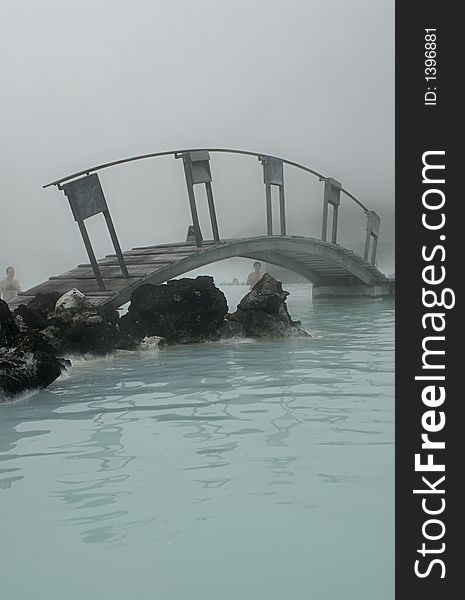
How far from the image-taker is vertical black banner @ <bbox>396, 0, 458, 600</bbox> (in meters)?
1.54

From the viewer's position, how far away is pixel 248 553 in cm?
150

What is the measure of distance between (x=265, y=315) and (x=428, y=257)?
12.7 ft

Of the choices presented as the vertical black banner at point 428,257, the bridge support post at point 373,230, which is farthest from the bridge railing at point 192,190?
the vertical black banner at point 428,257

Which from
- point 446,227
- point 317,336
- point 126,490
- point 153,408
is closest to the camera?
point 446,227

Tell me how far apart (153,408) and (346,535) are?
146 centimetres

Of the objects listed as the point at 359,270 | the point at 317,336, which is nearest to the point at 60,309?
the point at 317,336

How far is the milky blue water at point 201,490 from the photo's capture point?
4.63ft

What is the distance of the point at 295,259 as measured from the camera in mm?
9945

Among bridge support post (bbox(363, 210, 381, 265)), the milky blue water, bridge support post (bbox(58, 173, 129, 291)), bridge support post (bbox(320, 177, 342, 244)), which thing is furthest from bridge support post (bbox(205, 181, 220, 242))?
bridge support post (bbox(363, 210, 381, 265))

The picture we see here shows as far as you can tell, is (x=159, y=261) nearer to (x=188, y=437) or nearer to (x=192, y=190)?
(x=192, y=190)

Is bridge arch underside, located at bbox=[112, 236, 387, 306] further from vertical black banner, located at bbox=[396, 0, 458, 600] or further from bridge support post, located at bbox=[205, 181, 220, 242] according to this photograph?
vertical black banner, located at bbox=[396, 0, 458, 600]

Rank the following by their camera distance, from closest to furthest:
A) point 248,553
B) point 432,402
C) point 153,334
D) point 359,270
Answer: point 248,553, point 432,402, point 153,334, point 359,270

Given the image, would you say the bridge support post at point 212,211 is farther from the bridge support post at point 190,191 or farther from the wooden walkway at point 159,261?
the bridge support post at point 190,191

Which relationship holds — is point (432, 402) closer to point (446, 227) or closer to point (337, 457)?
point (446, 227)
